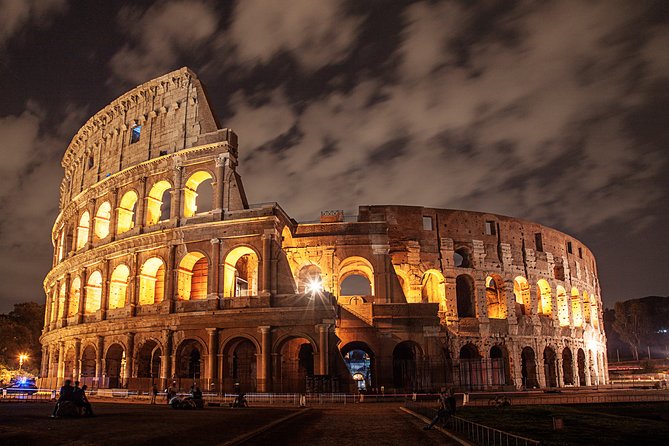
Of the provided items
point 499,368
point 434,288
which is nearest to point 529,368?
point 499,368

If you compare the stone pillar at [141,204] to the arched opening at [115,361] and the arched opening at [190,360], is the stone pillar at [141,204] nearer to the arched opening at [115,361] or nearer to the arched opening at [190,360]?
the arched opening at [115,361]

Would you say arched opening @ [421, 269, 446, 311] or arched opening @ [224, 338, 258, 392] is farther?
arched opening @ [421, 269, 446, 311]

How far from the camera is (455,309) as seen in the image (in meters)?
35.6

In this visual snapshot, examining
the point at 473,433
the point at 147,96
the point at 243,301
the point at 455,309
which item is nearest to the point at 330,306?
the point at 243,301

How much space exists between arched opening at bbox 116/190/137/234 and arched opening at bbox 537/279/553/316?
92.8ft

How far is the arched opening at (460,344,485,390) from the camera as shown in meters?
30.1

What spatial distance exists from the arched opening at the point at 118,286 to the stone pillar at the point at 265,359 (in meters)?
10.8

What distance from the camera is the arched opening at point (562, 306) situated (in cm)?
4197

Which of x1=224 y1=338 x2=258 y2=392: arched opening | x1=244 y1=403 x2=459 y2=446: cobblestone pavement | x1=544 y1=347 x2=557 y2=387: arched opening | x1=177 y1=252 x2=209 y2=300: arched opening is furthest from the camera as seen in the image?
x1=544 y1=347 x2=557 y2=387: arched opening

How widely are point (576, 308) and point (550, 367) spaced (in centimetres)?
663

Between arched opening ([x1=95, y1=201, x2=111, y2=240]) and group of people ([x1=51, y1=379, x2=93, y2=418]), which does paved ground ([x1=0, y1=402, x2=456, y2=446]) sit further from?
arched opening ([x1=95, y1=201, x2=111, y2=240])

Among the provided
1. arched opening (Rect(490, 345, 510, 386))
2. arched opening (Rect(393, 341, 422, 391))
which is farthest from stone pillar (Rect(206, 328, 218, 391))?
arched opening (Rect(490, 345, 510, 386))

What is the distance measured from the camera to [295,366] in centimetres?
2944

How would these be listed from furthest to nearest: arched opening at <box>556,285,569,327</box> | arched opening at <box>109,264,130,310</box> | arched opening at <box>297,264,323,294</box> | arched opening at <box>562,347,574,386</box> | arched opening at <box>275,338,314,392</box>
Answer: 1. arched opening at <box>556,285,569,327</box>
2. arched opening at <box>562,347,574,386</box>
3. arched opening at <box>297,264,323,294</box>
4. arched opening at <box>109,264,130,310</box>
5. arched opening at <box>275,338,314,392</box>
